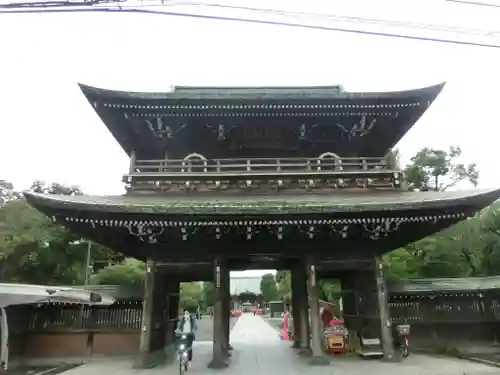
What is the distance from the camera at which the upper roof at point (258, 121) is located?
574 inches

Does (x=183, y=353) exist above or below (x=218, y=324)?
below

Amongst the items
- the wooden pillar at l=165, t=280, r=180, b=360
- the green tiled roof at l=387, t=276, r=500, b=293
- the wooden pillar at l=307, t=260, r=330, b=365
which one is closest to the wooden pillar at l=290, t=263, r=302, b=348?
the wooden pillar at l=307, t=260, r=330, b=365

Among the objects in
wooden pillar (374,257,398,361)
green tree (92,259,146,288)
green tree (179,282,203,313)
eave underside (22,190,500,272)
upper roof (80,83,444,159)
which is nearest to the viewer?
eave underside (22,190,500,272)

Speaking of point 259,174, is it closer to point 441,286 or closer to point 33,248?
point 441,286

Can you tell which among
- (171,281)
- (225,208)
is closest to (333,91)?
(225,208)

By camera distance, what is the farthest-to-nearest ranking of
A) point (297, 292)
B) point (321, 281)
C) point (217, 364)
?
1. point (321, 281)
2. point (297, 292)
3. point (217, 364)

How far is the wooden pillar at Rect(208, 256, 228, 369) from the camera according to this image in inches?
493

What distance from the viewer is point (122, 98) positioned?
1433cm

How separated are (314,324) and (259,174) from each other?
5520 millimetres

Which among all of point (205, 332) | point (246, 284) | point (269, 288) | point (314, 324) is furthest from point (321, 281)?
point (246, 284)

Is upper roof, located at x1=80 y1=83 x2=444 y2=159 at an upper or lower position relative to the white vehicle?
upper

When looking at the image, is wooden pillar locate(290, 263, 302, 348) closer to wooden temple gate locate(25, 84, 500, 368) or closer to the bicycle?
wooden temple gate locate(25, 84, 500, 368)

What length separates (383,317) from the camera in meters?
13.5

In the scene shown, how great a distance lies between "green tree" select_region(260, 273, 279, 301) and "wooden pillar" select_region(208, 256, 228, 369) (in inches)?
2605
